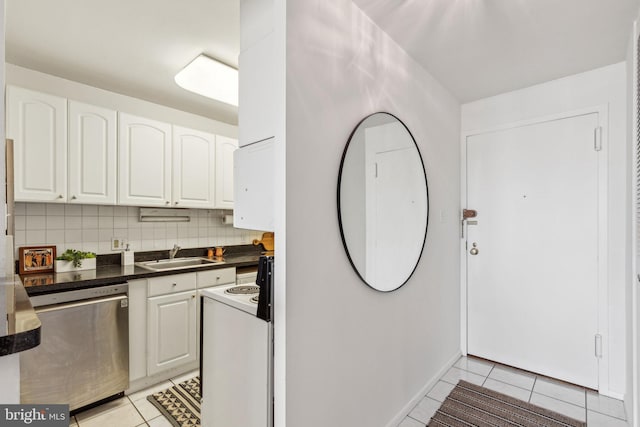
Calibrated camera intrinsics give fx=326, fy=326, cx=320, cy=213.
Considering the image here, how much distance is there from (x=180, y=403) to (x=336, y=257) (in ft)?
5.26

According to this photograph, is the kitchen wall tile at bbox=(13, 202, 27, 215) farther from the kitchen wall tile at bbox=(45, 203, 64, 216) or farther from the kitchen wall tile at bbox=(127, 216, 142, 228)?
the kitchen wall tile at bbox=(127, 216, 142, 228)

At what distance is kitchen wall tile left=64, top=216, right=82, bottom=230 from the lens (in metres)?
2.55

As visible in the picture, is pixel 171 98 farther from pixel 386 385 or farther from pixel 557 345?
pixel 557 345

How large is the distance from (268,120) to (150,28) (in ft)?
3.72

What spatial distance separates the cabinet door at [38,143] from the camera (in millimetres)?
2088

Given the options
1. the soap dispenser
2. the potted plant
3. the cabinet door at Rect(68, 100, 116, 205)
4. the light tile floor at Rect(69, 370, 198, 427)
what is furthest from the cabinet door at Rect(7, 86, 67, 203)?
the light tile floor at Rect(69, 370, 198, 427)

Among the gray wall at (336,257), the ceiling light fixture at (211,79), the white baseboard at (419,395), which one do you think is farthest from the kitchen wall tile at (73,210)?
the white baseboard at (419,395)

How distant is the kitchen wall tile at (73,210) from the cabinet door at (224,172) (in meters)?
1.08

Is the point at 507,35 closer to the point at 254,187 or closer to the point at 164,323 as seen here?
the point at 254,187

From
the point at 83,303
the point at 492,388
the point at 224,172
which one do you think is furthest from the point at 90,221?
the point at 492,388

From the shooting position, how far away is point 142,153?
105 inches

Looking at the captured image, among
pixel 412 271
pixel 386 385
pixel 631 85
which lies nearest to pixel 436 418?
pixel 386 385

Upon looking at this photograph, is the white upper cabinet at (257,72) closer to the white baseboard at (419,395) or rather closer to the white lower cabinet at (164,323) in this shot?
the white lower cabinet at (164,323)

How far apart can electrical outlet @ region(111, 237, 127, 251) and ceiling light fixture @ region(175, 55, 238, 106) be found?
4.72ft
